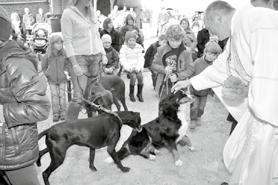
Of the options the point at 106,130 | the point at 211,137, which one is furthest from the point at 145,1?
the point at 106,130

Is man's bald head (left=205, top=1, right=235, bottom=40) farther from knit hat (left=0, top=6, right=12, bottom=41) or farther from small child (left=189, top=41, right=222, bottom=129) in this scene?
small child (left=189, top=41, right=222, bottom=129)

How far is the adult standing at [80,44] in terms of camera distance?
14.0ft

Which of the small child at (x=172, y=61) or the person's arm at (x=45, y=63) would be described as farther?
the person's arm at (x=45, y=63)

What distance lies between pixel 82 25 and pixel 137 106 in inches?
112

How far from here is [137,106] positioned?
6.75 meters

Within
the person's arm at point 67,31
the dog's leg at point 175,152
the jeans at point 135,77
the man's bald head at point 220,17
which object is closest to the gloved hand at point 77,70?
the person's arm at point 67,31

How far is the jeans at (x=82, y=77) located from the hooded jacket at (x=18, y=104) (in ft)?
7.91

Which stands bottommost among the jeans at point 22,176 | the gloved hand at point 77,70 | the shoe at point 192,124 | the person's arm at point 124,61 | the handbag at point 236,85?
the shoe at point 192,124

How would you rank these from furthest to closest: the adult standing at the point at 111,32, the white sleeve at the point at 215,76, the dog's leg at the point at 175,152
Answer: the adult standing at the point at 111,32 → the dog's leg at the point at 175,152 → the white sleeve at the point at 215,76

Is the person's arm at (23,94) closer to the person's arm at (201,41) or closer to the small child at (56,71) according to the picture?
the small child at (56,71)

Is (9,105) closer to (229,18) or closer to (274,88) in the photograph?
(274,88)

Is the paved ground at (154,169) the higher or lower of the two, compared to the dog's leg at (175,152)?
lower

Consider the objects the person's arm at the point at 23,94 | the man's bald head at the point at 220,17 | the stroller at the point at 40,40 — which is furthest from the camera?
the stroller at the point at 40,40

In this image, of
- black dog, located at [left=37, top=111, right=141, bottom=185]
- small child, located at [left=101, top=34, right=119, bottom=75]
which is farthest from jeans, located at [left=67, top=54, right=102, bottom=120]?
small child, located at [left=101, top=34, right=119, bottom=75]
